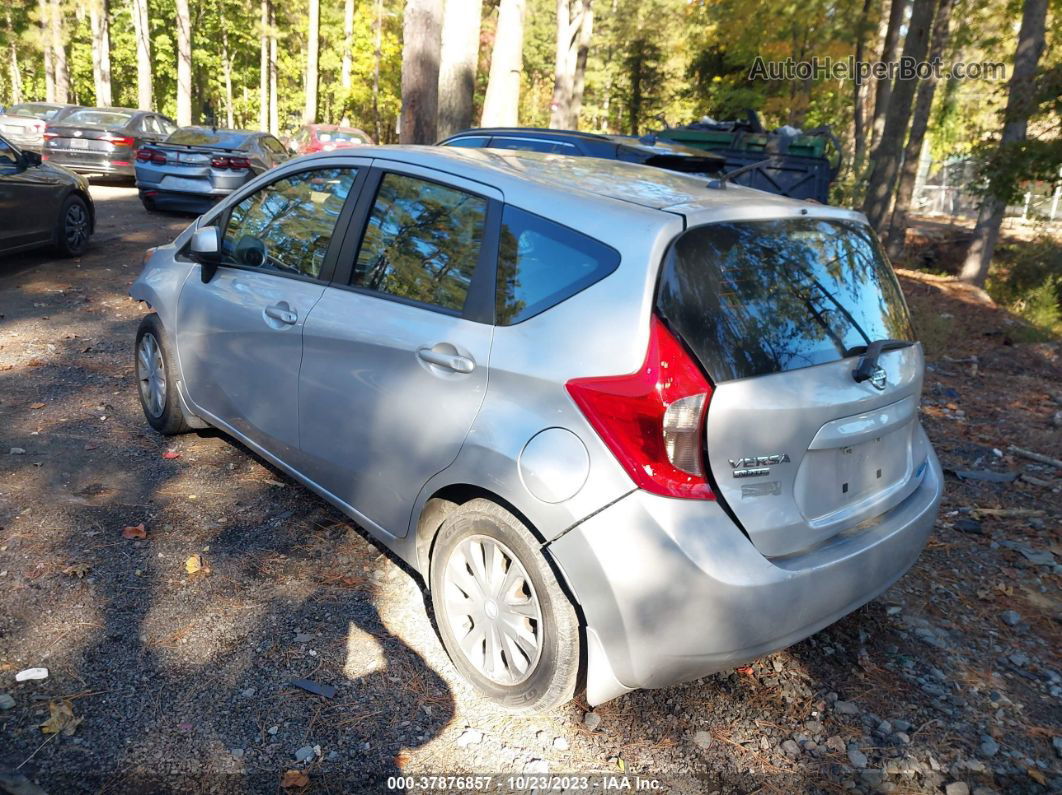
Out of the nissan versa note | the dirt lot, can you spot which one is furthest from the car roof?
the dirt lot

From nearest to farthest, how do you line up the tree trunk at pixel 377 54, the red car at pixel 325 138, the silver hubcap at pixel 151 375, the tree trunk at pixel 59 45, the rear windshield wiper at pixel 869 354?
the rear windshield wiper at pixel 869 354 < the silver hubcap at pixel 151 375 < the red car at pixel 325 138 < the tree trunk at pixel 59 45 < the tree trunk at pixel 377 54

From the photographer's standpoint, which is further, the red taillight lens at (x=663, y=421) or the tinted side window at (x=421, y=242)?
the tinted side window at (x=421, y=242)

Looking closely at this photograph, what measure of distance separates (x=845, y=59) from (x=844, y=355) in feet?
81.7

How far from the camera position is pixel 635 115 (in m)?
37.2

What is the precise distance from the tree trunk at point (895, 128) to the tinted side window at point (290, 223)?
1035cm

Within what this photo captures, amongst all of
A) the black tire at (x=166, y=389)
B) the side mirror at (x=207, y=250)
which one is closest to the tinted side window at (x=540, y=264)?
the side mirror at (x=207, y=250)

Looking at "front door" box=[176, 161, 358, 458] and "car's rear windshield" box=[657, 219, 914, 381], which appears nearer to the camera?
"car's rear windshield" box=[657, 219, 914, 381]

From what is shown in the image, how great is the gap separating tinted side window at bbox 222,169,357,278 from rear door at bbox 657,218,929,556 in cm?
184

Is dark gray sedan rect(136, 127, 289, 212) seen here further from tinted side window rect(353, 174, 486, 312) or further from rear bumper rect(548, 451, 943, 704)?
rear bumper rect(548, 451, 943, 704)

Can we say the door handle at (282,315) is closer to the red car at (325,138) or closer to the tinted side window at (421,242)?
the tinted side window at (421,242)

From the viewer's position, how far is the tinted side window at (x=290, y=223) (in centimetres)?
390

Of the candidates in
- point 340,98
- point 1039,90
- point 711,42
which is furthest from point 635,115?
point 1039,90

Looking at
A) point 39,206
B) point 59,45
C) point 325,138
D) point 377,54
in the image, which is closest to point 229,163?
point 39,206

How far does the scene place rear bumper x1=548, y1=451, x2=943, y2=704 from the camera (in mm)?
2557
